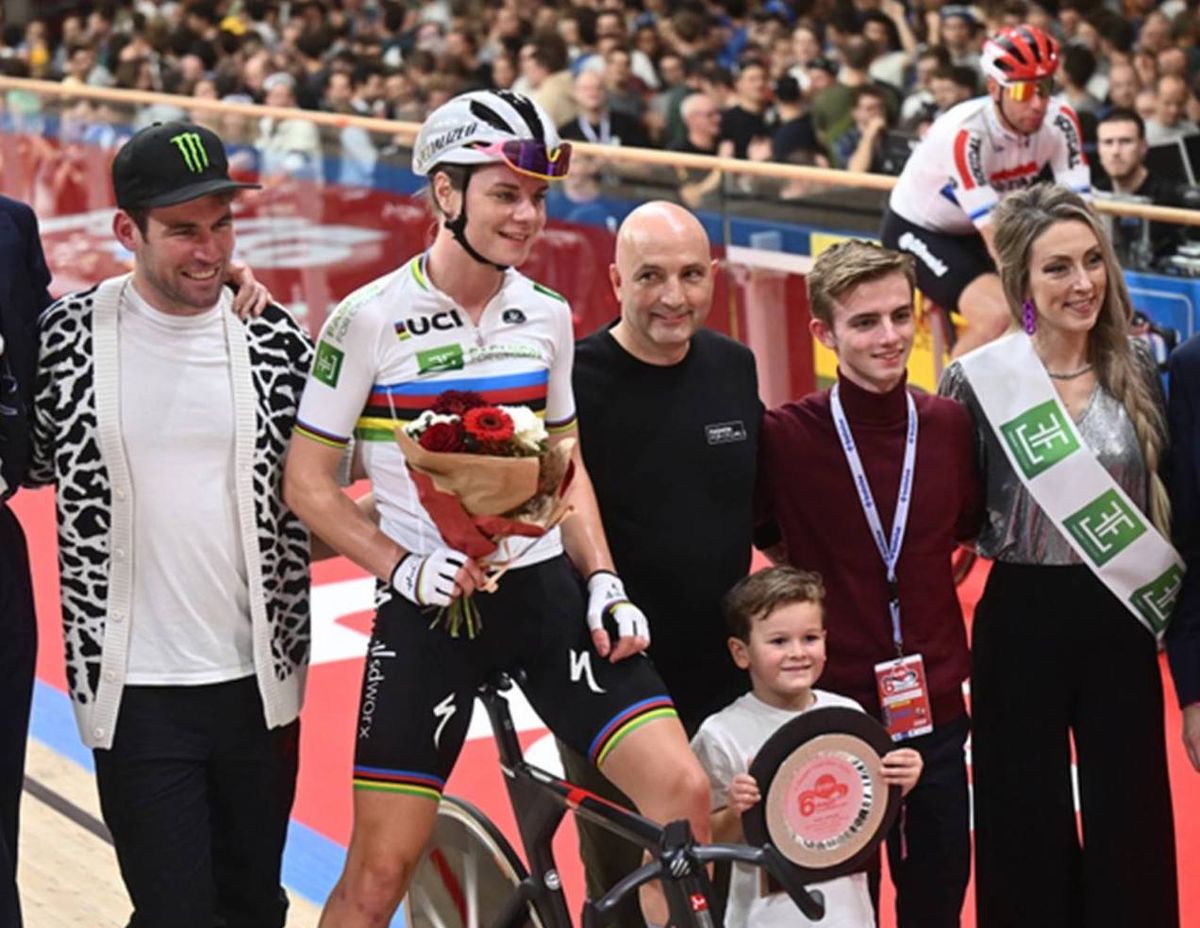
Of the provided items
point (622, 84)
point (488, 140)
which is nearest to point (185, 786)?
point (488, 140)

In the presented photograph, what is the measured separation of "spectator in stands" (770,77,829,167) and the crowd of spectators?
0.01 meters

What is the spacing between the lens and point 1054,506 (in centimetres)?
456

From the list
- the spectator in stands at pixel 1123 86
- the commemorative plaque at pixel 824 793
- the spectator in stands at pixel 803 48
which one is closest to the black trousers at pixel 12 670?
the commemorative plaque at pixel 824 793

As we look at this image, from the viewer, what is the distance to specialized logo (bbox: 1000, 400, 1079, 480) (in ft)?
14.9

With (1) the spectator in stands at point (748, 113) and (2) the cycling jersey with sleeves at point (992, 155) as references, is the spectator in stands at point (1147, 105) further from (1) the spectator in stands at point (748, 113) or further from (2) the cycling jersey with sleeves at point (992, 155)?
(2) the cycling jersey with sleeves at point (992, 155)

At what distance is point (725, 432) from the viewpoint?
4551 millimetres

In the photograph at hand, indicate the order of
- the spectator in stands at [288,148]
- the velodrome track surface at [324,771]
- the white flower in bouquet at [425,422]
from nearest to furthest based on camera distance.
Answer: the white flower in bouquet at [425,422] < the velodrome track surface at [324,771] < the spectator in stands at [288,148]

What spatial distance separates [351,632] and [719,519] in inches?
152

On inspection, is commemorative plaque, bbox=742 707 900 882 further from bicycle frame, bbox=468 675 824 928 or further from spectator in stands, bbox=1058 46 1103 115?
spectator in stands, bbox=1058 46 1103 115

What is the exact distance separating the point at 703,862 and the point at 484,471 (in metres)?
0.82

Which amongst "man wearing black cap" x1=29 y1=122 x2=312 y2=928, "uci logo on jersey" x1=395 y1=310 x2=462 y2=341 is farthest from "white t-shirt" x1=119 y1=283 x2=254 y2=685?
"uci logo on jersey" x1=395 y1=310 x2=462 y2=341

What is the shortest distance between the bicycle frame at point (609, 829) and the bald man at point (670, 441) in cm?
42

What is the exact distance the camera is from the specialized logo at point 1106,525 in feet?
14.9

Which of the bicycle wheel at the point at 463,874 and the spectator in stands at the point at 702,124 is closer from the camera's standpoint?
the bicycle wheel at the point at 463,874
